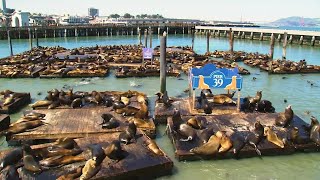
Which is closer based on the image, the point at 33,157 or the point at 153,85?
the point at 33,157

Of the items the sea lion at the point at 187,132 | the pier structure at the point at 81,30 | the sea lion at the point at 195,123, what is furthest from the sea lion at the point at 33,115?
the pier structure at the point at 81,30

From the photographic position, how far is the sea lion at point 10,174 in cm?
566

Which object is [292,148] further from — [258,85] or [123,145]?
[258,85]

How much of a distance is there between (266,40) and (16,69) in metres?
38.9

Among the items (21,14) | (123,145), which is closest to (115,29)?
(21,14)

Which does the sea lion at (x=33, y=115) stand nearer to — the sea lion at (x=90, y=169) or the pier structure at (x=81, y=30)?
the sea lion at (x=90, y=169)

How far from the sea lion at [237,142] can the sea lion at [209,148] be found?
38 centimetres

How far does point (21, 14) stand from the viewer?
69.8 metres

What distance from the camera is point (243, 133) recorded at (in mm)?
8156

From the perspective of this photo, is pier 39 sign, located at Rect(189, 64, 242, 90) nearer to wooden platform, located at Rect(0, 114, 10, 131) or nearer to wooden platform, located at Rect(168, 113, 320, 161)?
wooden platform, located at Rect(168, 113, 320, 161)

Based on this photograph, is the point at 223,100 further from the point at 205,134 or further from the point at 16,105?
the point at 16,105

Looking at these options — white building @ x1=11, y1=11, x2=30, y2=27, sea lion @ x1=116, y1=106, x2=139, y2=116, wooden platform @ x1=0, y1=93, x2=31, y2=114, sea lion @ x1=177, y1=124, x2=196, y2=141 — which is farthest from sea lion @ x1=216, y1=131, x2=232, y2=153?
white building @ x1=11, y1=11, x2=30, y2=27

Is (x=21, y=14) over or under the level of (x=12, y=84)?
over

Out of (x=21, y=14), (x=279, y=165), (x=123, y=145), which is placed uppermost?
(x=21, y=14)
